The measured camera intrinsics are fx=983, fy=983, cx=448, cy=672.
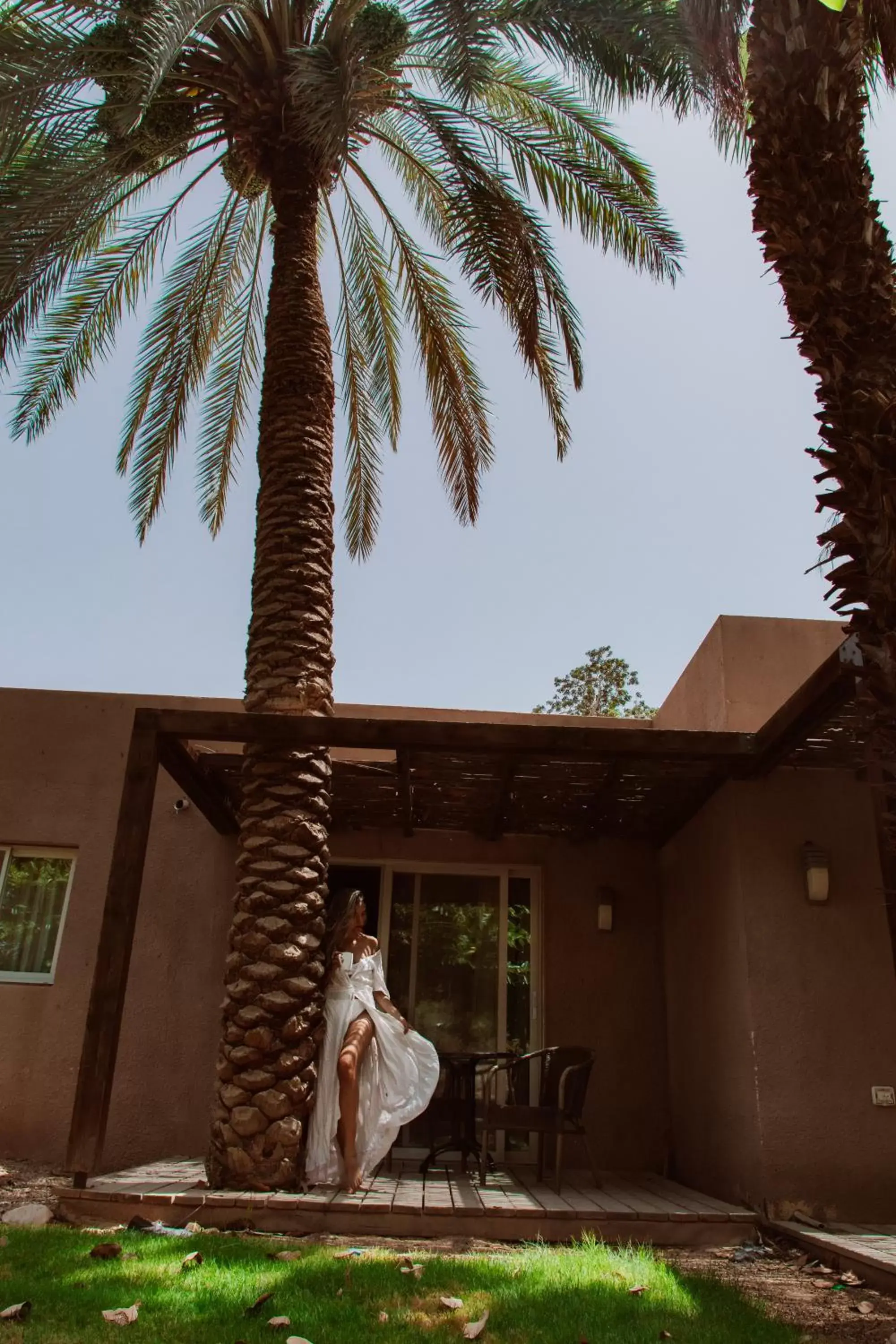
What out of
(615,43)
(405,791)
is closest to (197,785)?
(405,791)

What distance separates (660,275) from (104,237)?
4635mm

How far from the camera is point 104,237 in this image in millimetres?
8273

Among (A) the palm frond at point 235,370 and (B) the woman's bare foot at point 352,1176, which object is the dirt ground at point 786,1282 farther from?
(A) the palm frond at point 235,370

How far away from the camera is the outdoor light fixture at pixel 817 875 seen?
6.08 metres

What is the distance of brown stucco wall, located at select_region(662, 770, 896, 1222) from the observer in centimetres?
560

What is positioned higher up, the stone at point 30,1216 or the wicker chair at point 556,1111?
the wicker chair at point 556,1111

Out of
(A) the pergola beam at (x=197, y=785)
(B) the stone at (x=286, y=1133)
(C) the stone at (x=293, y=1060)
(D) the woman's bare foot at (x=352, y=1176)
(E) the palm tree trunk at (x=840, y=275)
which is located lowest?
(D) the woman's bare foot at (x=352, y=1176)

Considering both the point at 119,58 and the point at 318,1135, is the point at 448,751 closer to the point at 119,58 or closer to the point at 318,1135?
the point at 318,1135

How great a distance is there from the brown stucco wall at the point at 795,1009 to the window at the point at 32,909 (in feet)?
16.7

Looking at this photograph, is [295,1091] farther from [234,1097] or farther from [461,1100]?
[461,1100]

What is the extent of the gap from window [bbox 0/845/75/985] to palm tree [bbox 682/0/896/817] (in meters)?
6.57

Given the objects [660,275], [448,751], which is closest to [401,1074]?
[448,751]

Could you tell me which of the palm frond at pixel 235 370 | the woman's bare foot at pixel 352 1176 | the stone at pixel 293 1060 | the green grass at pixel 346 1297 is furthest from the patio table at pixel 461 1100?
the palm frond at pixel 235 370

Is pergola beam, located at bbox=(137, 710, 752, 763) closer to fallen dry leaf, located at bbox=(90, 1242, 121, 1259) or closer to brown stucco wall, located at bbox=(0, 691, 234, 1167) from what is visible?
fallen dry leaf, located at bbox=(90, 1242, 121, 1259)
